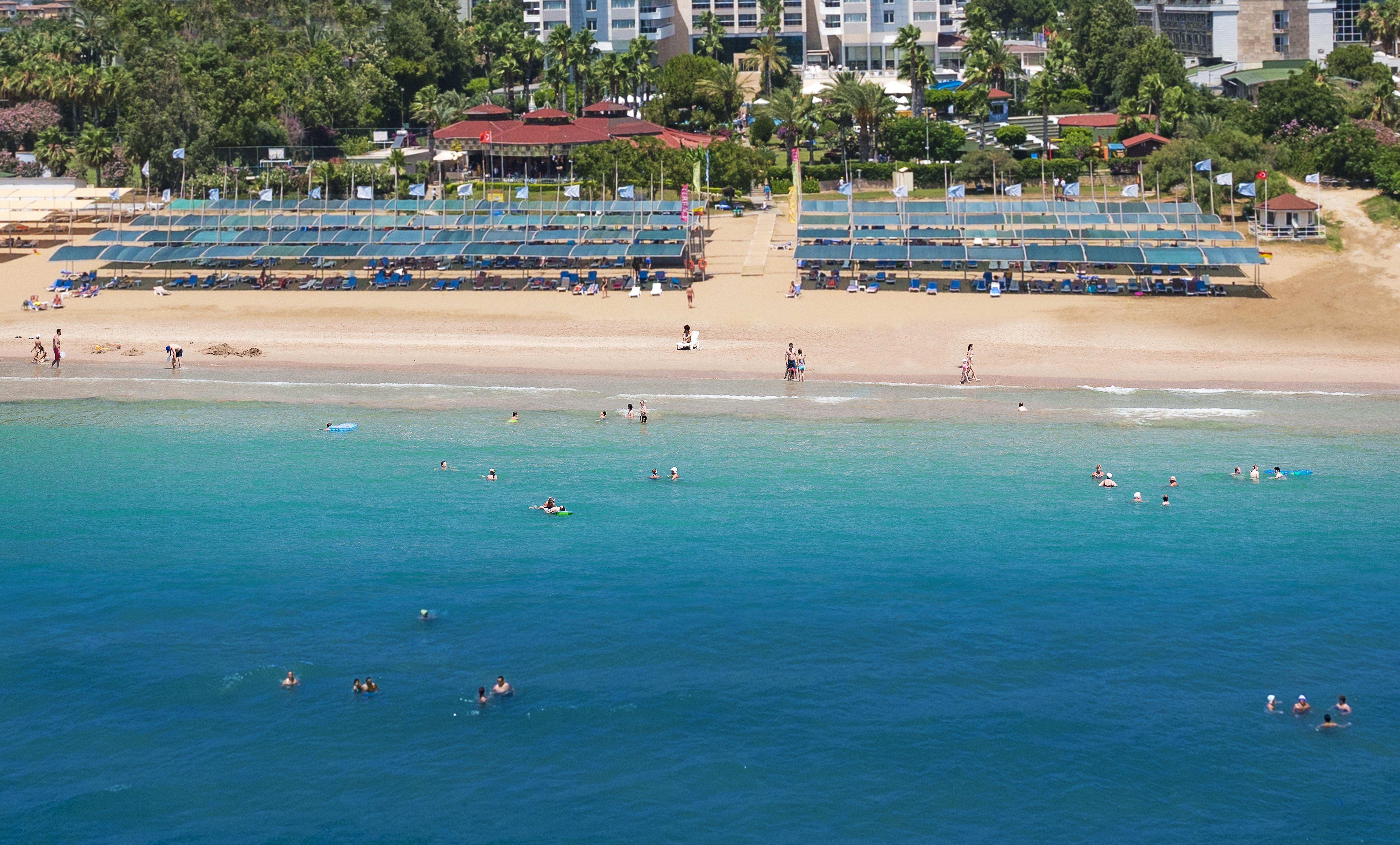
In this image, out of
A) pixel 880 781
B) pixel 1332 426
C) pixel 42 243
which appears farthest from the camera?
pixel 42 243

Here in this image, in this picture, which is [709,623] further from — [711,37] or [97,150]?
[711,37]

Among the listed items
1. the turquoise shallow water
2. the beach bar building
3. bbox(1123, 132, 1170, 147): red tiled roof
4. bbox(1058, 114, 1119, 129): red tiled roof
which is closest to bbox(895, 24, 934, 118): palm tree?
bbox(1058, 114, 1119, 129): red tiled roof

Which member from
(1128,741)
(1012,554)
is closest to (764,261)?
(1012,554)

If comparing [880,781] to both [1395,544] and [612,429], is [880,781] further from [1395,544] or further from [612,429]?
[612,429]

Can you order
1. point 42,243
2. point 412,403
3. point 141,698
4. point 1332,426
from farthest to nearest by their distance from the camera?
point 42,243 < point 412,403 < point 1332,426 < point 141,698

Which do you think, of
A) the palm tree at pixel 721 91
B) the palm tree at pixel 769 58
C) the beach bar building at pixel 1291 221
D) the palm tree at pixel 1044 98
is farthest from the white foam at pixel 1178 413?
the palm tree at pixel 769 58

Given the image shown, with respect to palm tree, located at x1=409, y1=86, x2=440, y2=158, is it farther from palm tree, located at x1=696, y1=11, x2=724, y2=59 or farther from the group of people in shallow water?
the group of people in shallow water
